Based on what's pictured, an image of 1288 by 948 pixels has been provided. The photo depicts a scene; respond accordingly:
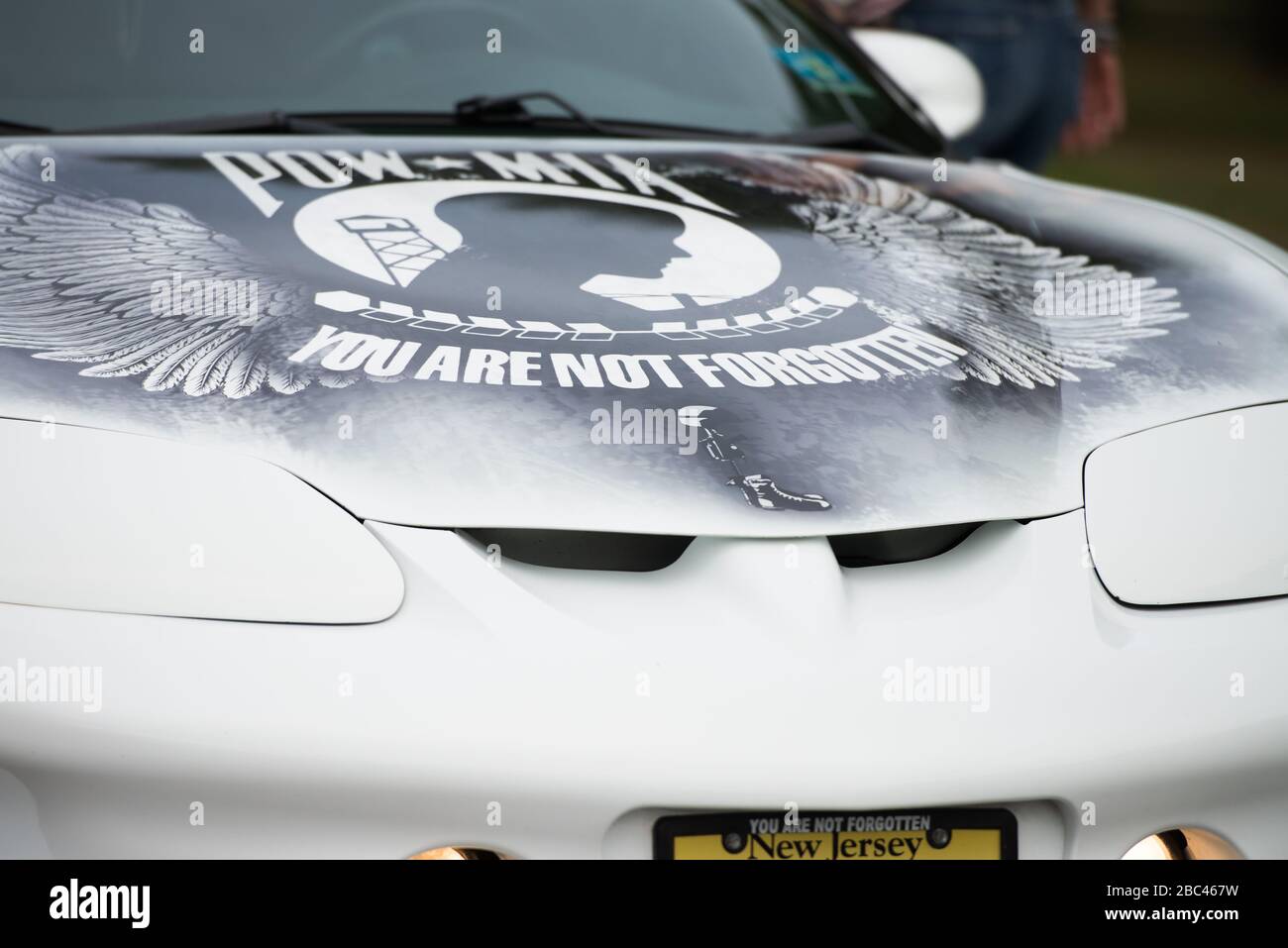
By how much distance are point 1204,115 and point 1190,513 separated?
529 inches

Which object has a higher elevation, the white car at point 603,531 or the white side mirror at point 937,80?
the white side mirror at point 937,80

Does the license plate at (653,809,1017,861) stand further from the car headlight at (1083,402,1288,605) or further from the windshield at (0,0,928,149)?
the windshield at (0,0,928,149)

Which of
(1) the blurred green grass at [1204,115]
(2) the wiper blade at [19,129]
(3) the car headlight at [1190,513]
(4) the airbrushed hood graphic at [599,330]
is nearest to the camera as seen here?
(4) the airbrushed hood graphic at [599,330]

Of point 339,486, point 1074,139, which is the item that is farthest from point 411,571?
point 1074,139

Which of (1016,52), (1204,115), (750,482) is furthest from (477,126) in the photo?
(1204,115)

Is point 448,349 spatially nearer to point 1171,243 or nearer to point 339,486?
point 339,486

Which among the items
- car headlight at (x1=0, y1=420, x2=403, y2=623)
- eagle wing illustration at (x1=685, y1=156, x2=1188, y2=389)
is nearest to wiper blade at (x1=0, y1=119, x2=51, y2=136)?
car headlight at (x1=0, y1=420, x2=403, y2=623)

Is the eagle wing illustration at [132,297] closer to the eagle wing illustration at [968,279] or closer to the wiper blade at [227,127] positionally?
the wiper blade at [227,127]

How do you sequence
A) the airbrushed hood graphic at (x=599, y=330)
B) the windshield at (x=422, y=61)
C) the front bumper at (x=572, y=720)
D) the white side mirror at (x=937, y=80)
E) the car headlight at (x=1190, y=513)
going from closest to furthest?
the front bumper at (x=572, y=720) → the airbrushed hood graphic at (x=599, y=330) → the car headlight at (x=1190, y=513) → the windshield at (x=422, y=61) → the white side mirror at (x=937, y=80)

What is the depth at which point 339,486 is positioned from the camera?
1485 mm

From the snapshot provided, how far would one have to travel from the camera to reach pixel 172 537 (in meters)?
1.44

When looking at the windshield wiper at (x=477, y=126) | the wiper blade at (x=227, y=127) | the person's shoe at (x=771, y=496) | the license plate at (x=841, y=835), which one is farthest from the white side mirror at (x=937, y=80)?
the license plate at (x=841, y=835)

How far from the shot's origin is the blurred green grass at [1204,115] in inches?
361
